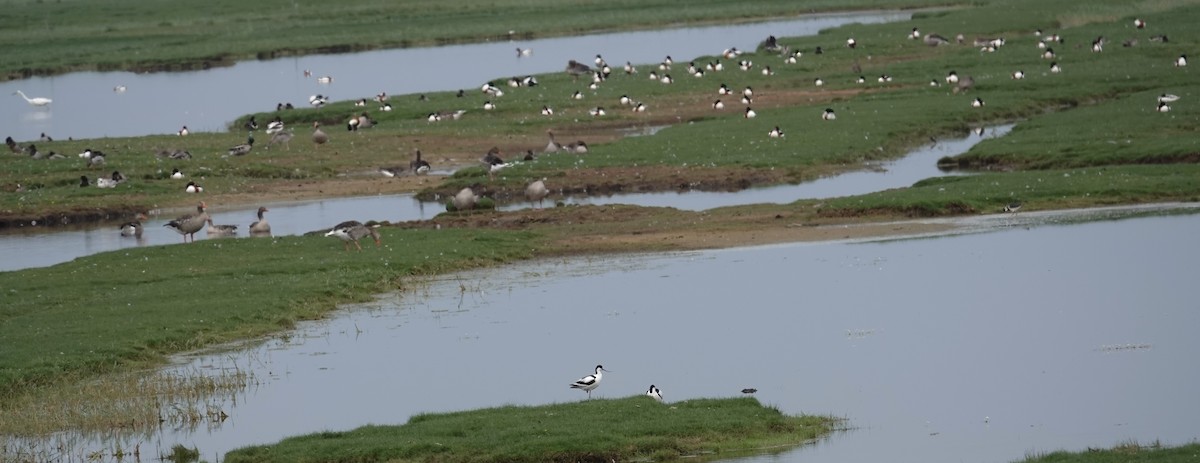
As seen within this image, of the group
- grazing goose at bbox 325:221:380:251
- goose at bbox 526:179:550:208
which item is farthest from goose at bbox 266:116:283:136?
grazing goose at bbox 325:221:380:251

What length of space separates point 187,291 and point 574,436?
11.2 m

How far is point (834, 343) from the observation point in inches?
847

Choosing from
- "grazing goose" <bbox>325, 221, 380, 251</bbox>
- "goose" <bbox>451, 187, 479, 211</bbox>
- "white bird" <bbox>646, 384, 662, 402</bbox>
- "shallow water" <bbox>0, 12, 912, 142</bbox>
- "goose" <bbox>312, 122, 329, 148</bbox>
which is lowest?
"white bird" <bbox>646, 384, 662, 402</bbox>

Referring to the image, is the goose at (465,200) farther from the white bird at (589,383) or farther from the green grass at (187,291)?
the white bird at (589,383)

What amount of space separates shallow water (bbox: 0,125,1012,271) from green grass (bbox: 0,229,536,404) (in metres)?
3.40

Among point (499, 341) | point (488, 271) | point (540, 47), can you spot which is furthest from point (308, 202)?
point (540, 47)

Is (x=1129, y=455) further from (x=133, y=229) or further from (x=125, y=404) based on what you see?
(x=133, y=229)

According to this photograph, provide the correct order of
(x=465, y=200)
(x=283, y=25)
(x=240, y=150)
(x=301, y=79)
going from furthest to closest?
1. (x=283, y=25)
2. (x=301, y=79)
3. (x=240, y=150)
4. (x=465, y=200)

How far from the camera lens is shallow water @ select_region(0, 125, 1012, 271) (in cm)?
3328

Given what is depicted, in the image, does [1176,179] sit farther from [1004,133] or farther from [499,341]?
[499,341]

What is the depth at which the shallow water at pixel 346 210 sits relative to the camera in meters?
33.3

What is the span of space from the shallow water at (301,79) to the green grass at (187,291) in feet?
84.3

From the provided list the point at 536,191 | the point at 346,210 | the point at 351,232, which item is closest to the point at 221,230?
the point at 351,232

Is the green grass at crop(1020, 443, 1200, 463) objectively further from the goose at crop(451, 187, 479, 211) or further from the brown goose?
the brown goose
